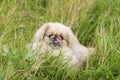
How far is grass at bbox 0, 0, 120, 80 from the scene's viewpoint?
3.76m

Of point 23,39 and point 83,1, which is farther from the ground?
point 83,1

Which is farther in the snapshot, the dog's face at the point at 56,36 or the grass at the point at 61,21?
the dog's face at the point at 56,36

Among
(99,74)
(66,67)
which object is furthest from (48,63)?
(99,74)

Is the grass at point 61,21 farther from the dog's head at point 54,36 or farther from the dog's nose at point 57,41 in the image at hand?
the dog's nose at point 57,41

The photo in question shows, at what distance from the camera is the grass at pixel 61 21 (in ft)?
12.3

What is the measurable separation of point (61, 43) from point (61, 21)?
2.26ft

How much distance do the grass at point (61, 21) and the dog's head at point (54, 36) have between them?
140 mm

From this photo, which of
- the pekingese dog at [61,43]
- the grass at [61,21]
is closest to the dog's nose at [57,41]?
the pekingese dog at [61,43]

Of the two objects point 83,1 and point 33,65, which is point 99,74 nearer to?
point 33,65

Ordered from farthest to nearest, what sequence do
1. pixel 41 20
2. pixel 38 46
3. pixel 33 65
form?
pixel 41 20
pixel 38 46
pixel 33 65

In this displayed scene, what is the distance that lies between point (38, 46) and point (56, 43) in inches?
7.6

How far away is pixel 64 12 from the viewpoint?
4883 millimetres

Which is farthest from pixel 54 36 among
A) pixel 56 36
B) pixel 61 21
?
pixel 61 21

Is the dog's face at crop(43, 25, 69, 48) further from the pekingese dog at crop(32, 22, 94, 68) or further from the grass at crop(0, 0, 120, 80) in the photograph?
the grass at crop(0, 0, 120, 80)
